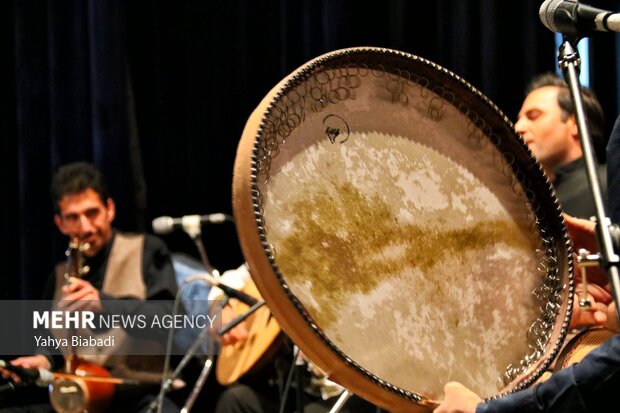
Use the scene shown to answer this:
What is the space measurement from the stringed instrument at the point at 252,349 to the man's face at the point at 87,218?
2.17ft

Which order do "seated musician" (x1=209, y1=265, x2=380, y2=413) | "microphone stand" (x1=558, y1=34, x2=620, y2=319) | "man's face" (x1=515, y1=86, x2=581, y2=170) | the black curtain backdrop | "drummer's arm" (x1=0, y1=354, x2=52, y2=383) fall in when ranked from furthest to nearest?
1. the black curtain backdrop
2. "drummer's arm" (x1=0, y1=354, x2=52, y2=383)
3. "man's face" (x1=515, y1=86, x2=581, y2=170)
4. "seated musician" (x1=209, y1=265, x2=380, y2=413)
5. "microphone stand" (x1=558, y1=34, x2=620, y2=319)

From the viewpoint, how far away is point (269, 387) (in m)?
3.04

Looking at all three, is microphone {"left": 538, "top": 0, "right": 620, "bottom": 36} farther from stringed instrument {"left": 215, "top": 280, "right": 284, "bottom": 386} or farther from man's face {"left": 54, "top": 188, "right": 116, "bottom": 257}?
man's face {"left": 54, "top": 188, "right": 116, "bottom": 257}

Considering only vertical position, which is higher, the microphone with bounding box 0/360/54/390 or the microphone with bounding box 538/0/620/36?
the microphone with bounding box 538/0/620/36

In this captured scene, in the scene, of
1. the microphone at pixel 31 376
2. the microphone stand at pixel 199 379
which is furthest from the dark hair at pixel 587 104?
the microphone at pixel 31 376

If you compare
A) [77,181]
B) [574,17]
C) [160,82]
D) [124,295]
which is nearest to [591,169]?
[574,17]

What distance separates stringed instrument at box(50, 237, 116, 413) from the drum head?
76.8 inches

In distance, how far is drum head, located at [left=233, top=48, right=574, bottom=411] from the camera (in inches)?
44.9

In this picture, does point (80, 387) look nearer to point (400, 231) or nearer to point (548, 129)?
point (548, 129)

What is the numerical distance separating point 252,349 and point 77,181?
1020mm

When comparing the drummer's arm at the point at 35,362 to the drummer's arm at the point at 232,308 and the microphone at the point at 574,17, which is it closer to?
the drummer's arm at the point at 232,308

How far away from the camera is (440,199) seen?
1.31m

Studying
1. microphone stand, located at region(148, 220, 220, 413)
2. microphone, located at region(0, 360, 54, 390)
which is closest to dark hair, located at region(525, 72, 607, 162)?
microphone stand, located at region(148, 220, 220, 413)

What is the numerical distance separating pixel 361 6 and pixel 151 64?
3.09 feet
